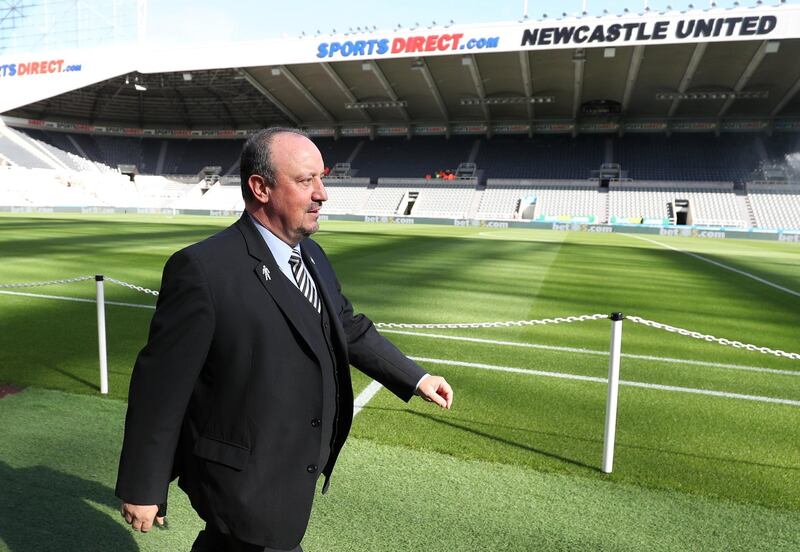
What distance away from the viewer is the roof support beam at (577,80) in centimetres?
4016

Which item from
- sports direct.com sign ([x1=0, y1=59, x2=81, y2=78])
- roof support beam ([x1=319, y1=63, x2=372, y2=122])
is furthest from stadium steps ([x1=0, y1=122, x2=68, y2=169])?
roof support beam ([x1=319, y1=63, x2=372, y2=122])

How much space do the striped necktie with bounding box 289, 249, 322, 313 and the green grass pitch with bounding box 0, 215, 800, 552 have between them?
1854mm

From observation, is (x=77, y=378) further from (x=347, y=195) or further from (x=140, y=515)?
(x=347, y=195)

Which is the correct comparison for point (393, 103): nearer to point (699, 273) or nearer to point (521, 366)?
point (699, 273)

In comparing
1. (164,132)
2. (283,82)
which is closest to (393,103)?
(283,82)

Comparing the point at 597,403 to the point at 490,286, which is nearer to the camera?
the point at 597,403

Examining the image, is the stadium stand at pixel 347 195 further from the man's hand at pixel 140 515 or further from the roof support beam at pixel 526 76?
the man's hand at pixel 140 515

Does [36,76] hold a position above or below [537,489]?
above

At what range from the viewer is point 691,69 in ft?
132

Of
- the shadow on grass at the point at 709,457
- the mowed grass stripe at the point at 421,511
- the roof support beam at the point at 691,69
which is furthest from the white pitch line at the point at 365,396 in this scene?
the roof support beam at the point at 691,69

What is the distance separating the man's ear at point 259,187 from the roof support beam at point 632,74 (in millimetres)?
42788

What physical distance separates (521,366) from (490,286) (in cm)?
619

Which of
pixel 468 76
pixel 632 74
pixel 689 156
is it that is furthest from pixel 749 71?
pixel 468 76

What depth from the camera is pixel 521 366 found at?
23.2 ft
